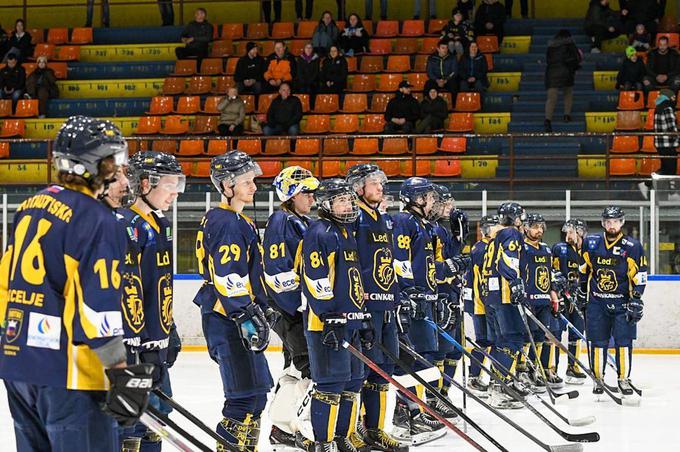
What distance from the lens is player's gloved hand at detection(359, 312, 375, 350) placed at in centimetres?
568

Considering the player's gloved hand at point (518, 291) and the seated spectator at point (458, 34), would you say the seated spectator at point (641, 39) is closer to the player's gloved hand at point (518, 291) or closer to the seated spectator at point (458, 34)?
the seated spectator at point (458, 34)

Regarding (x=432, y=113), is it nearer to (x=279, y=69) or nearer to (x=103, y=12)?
(x=279, y=69)

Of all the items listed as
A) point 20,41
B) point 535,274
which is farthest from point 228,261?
point 20,41

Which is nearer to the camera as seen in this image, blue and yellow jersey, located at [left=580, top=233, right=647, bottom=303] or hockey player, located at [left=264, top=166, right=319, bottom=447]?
hockey player, located at [left=264, top=166, right=319, bottom=447]

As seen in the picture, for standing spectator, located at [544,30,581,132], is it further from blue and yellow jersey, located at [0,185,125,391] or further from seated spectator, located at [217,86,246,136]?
blue and yellow jersey, located at [0,185,125,391]

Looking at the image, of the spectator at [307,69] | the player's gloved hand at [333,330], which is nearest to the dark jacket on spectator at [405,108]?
the spectator at [307,69]

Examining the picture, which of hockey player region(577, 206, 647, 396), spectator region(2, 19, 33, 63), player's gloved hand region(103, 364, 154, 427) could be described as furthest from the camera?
spectator region(2, 19, 33, 63)

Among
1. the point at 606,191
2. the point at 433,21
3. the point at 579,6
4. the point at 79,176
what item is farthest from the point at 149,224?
the point at 579,6

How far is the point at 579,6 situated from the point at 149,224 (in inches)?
530

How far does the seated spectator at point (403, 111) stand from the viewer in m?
13.6

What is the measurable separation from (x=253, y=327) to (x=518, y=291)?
3.72 metres

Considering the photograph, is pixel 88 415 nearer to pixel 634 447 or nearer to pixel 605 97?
pixel 634 447

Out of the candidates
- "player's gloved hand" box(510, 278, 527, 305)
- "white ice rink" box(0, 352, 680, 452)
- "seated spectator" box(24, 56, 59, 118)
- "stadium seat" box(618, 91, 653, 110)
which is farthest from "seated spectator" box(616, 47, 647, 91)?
"seated spectator" box(24, 56, 59, 118)

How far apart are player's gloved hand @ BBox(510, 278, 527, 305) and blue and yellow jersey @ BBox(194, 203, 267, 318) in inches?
130
